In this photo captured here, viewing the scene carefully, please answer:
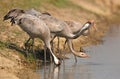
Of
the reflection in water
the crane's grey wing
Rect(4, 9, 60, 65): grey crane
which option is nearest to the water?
the reflection in water

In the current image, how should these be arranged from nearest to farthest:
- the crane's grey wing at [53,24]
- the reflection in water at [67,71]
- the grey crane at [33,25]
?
1. the reflection in water at [67,71]
2. the grey crane at [33,25]
3. the crane's grey wing at [53,24]

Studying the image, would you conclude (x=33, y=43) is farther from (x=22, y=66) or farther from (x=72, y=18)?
(x=72, y=18)

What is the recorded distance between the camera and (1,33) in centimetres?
1700

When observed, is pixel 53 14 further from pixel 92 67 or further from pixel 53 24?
pixel 92 67

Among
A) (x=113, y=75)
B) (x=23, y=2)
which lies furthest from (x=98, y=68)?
(x=23, y=2)

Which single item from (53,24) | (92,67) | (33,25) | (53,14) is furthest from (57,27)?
(53,14)

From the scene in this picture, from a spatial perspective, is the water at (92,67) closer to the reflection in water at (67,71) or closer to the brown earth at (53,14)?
the reflection in water at (67,71)

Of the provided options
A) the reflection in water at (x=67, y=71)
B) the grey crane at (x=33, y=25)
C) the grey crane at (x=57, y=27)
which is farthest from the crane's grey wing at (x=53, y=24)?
the reflection in water at (x=67, y=71)

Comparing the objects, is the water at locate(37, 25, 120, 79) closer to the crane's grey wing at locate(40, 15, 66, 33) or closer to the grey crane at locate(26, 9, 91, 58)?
the grey crane at locate(26, 9, 91, 58)

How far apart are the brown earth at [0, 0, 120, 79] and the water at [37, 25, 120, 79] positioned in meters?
0.55

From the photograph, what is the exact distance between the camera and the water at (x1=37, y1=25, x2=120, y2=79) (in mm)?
14188

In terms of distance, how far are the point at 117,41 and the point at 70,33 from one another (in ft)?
16.1

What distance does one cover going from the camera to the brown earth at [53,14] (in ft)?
46.4

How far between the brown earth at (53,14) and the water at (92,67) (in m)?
0.55
